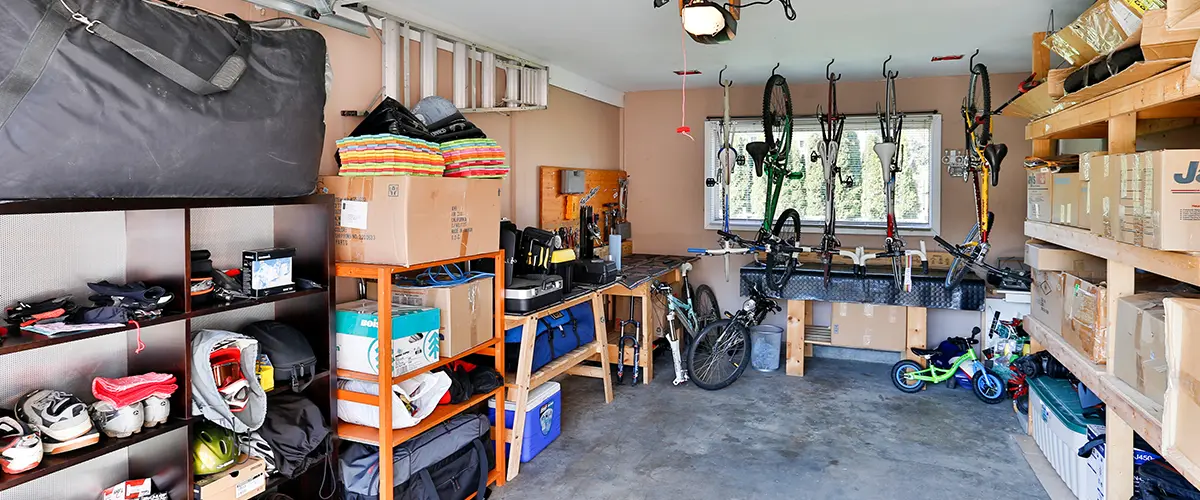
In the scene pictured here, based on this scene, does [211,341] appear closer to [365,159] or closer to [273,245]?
[273,245]

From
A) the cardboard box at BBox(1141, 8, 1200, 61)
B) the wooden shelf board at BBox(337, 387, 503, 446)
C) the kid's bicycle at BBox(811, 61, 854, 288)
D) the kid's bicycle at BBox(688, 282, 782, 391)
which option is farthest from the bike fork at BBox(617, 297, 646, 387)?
the cardboard box at BBox(1141, 8, 1200, 61)

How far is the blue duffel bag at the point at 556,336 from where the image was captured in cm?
378

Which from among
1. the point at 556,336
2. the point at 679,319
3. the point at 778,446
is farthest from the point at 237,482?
the point at 679,319

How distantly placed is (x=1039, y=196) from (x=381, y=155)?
122 inches

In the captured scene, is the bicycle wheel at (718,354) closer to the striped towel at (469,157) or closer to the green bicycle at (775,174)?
the green bicycle at (775,174)

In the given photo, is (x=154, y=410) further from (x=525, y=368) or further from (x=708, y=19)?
(x=708, y=19)

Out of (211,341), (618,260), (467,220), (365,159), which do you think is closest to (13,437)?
(211,341)

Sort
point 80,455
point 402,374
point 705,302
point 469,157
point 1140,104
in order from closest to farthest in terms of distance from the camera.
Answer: point 80,455, point 1140,104, point 402,374, point 469,157, point 705,302

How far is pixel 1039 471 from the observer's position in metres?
3.44

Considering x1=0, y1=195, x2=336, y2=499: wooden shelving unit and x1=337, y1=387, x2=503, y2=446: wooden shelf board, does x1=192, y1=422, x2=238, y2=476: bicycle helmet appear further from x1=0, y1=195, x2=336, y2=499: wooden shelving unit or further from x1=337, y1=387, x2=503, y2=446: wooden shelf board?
x1=337, y1=387, x2=503, y2=446: wooden shelf board

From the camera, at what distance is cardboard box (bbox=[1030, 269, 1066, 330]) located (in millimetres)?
3217

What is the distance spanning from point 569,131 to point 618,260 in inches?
43.9

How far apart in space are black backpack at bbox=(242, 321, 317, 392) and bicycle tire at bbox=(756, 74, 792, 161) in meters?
3.53

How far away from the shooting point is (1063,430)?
3191 mm
